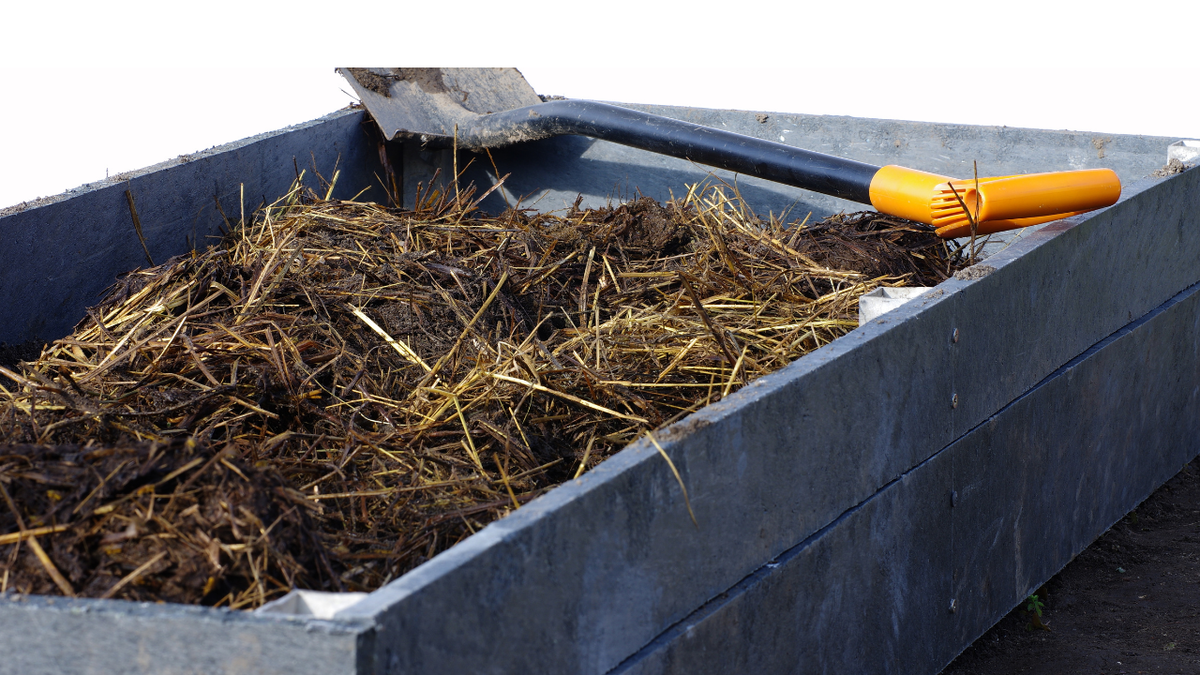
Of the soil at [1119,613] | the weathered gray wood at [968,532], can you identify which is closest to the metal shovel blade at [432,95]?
the weathered gray wood at [968,532]

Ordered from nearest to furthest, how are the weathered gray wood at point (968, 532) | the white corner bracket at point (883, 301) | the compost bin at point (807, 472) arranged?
the compost bin at point (807, 472) → the weathered gray wood at point (968, 532) → the white corner bracket at point (883, 301)

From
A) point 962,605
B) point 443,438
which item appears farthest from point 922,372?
point 443,438

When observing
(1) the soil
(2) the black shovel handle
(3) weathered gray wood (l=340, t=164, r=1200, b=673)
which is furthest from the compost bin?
(2) the black shovel handle

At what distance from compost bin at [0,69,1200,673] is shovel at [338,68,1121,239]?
0.14 m

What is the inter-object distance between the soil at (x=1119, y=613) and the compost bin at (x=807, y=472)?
14cm

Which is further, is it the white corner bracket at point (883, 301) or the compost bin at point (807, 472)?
the white corner bracket at point (883, 301)

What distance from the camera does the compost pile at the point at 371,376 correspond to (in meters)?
1.88

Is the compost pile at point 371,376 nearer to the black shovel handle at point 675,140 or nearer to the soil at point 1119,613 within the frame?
the black shovel handle at point 675,140

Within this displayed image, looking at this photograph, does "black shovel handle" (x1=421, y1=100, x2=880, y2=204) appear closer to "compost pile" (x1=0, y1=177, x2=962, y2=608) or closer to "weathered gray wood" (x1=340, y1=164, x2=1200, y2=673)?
"compost pile" (x1=0, y1=177, x2=962, y2=608)

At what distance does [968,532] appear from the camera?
10.2 ft

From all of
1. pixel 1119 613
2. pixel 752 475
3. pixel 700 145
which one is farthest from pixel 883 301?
pixel 700 145

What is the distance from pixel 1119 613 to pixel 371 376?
233cm

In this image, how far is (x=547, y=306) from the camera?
11.3 feet

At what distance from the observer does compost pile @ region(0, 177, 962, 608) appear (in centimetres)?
188
